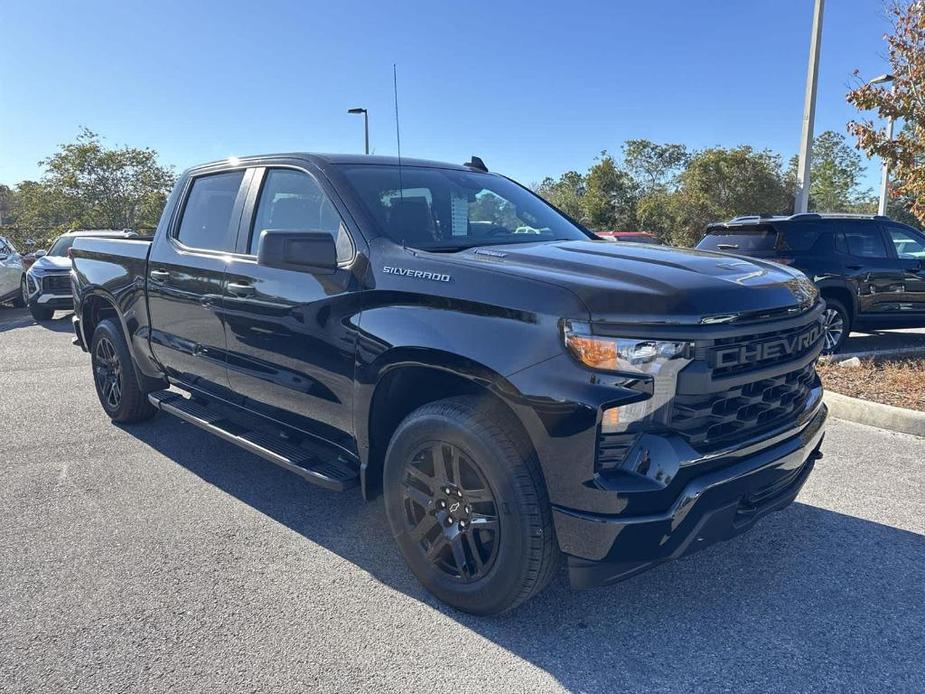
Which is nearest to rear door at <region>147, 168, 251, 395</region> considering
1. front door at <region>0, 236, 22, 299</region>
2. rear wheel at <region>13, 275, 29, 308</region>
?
front door at <region>0, 236, 22, 299</region>

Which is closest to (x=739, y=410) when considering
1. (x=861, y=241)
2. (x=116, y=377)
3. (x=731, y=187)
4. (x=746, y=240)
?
(x=116, y=377)

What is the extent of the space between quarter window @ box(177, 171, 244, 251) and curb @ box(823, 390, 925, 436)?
491 centimetres

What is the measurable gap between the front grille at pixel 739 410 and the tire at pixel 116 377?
13.9ft

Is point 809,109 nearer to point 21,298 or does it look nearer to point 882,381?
point 882,381

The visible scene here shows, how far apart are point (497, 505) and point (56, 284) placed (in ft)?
39.2

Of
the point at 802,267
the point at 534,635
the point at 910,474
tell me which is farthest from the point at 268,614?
the point at 802,267

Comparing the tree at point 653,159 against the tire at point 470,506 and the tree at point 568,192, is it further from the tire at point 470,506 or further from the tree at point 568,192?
the tire at point 470,506

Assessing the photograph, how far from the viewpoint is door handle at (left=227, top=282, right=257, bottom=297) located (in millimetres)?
3578

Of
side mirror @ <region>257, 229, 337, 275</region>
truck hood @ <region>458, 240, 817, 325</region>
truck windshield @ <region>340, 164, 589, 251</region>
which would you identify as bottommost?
truck hood @ <region>458, 240, 817, 325</region>

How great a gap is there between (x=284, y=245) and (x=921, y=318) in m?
8.49

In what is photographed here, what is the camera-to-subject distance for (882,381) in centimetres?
609

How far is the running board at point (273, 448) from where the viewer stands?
318 centimetres

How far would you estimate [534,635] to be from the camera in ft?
8.73

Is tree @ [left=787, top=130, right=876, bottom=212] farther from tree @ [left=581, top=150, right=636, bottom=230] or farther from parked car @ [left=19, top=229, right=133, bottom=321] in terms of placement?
parked car @ [left=19, top=229, right=133, bottom=321]
